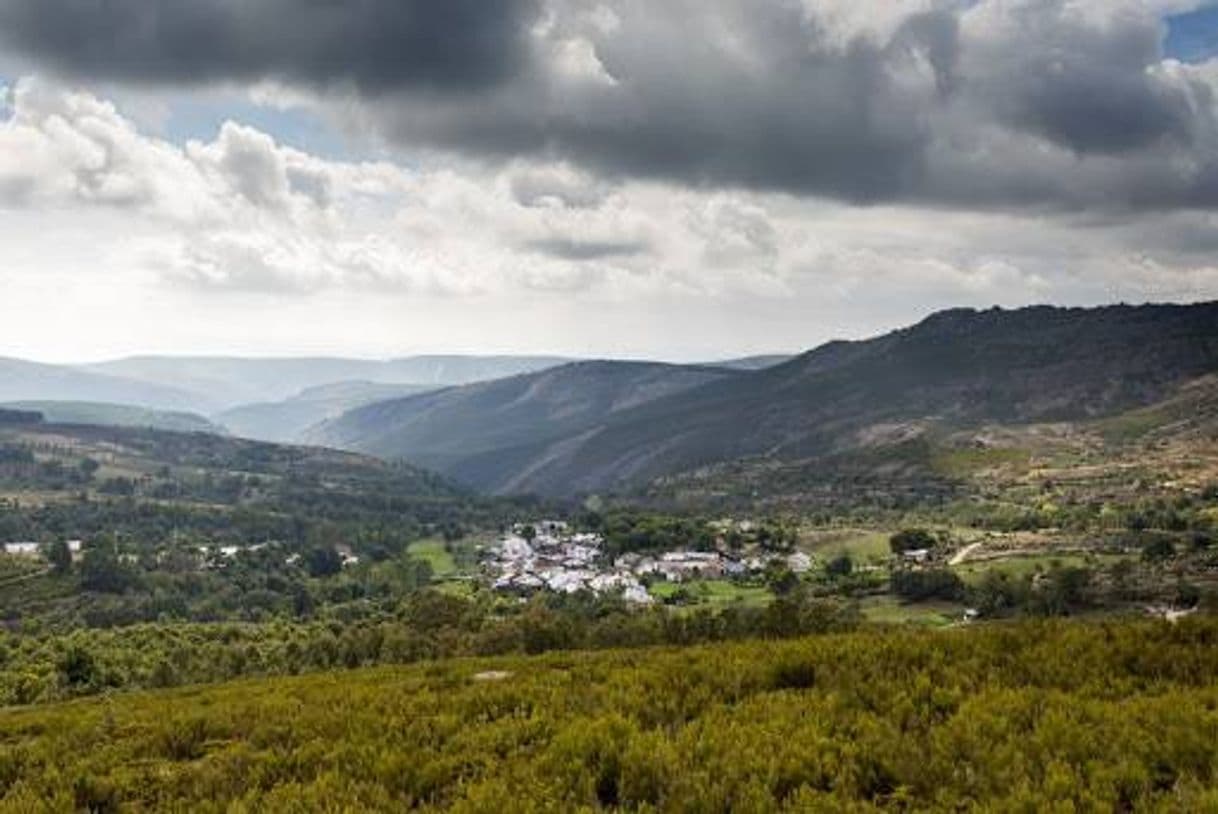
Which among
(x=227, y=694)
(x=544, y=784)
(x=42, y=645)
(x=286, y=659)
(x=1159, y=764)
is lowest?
(x=42, y=645)

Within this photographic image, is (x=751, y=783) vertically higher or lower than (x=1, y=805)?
Result: higher

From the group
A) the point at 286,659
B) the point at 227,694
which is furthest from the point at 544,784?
the point at 286,659

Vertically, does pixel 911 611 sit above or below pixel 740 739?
below

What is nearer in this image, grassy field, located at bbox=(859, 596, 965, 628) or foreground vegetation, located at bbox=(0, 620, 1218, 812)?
foreground vegetation, located at bbox=(0, 620, 1218, 812)

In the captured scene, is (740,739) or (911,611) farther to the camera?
(911,611)

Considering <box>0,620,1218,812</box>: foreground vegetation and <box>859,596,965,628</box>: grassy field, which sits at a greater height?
<box>0,620,1218,812</box>: foreground vegetation

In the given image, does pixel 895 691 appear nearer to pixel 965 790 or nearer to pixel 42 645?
pixel 965 790

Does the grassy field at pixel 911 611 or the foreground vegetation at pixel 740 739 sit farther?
the grassy field at pixel 911 611

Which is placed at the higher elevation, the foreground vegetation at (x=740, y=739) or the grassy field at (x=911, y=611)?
the foreground vegetation at (x=740, y=739)
